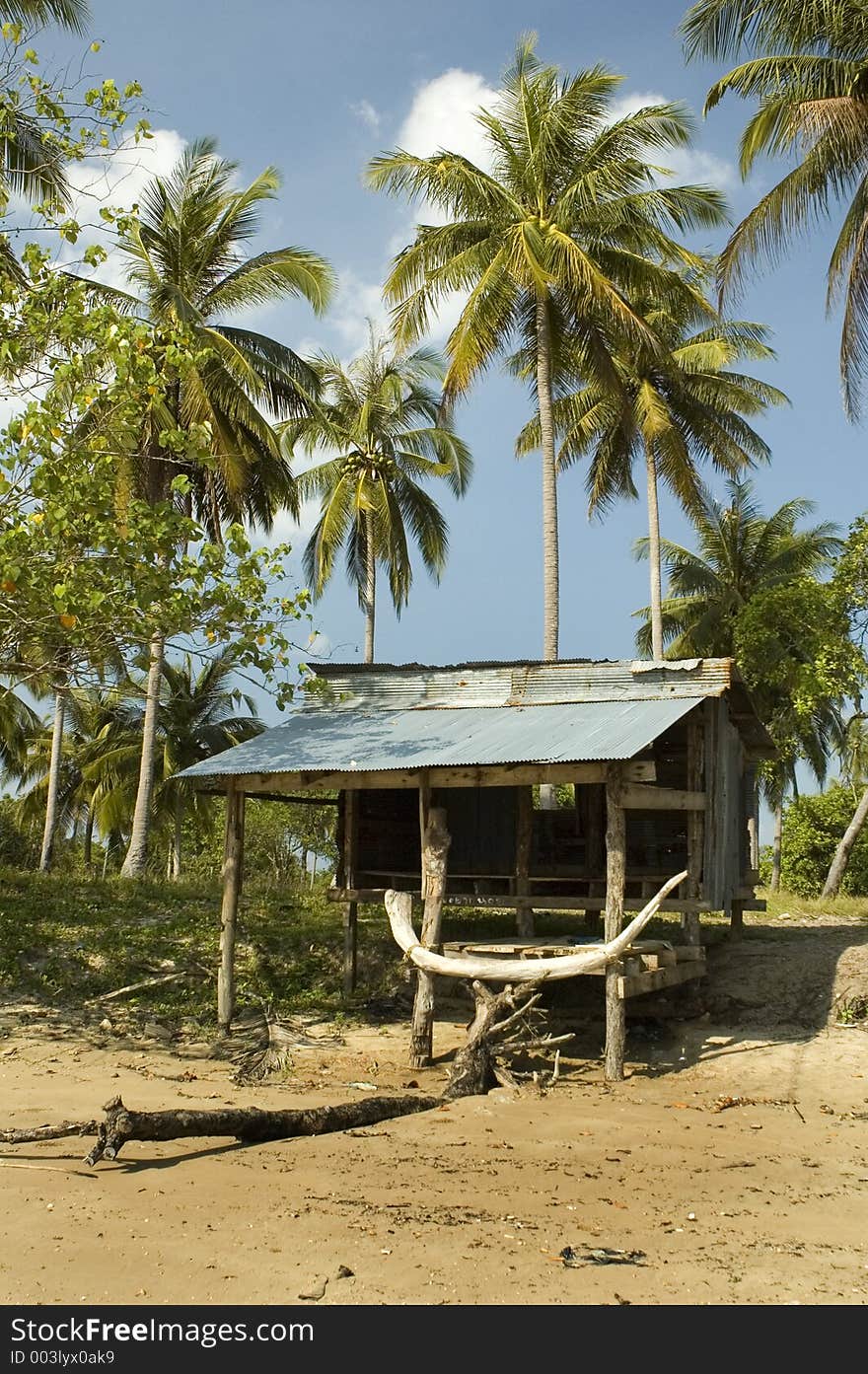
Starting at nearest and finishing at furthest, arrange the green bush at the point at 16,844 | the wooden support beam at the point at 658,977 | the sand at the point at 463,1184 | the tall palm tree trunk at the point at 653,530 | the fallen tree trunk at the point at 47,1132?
the sand at the point at 463,1184, the fallen tree trunk at the point at 47,1132, the wooden support beam at the point at 658,977, the tall palm tree trunk at the point at 653,530, the green bush at the point at 16,844

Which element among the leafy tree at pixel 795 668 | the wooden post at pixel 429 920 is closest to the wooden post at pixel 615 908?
the wooden post at pixel 429 920

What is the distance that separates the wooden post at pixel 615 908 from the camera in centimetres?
1077

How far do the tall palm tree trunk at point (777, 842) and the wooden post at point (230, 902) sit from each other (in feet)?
53.7

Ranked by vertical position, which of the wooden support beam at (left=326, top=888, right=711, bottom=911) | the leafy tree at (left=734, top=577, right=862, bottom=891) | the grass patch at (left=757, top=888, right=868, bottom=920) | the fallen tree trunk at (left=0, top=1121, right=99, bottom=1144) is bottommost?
the fallen tree trunk at (left=0, top=1121, right=99, bottom=1144)

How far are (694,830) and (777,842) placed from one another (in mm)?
17858

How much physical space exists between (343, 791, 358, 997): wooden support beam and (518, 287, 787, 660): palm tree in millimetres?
10368

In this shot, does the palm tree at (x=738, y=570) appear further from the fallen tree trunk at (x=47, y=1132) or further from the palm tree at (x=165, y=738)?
the fallen tree trunk at (x=47, y=1132)

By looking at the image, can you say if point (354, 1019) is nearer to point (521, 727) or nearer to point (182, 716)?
point (521, 727)

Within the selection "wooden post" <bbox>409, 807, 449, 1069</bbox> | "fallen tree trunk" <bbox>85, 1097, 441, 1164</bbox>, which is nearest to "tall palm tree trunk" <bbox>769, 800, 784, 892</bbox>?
"wooden post" <bbox>409, 807, 449, 1069</bbox>

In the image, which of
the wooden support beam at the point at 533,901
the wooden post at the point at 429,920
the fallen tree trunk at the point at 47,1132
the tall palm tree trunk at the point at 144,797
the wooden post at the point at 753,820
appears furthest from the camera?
the tall palm tree trunk at the point at 144,797

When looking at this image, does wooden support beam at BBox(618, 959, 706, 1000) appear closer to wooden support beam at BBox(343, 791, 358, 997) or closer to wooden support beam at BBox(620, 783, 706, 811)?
wooden support beam at BBox(620, 783, 706, 811)

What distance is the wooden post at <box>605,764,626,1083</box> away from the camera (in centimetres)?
1077

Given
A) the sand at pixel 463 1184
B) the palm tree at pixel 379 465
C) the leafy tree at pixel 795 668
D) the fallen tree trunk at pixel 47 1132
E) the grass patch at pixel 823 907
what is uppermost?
the palm tree at pixel 379 465

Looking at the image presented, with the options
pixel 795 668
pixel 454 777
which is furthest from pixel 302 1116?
pixel 795 668
